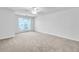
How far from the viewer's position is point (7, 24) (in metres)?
1.76

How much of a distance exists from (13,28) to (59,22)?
971mm

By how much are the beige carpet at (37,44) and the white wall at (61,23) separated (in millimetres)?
121

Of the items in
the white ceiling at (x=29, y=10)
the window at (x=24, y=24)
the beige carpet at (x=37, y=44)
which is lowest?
the beige carpet at (x=37, y=44)

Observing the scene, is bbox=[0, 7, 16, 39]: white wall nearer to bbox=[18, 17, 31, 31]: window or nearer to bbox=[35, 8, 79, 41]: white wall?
bbox=[18, 17, 31, 31]: window

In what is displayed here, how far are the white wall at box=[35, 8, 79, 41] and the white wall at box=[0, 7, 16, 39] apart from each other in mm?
496

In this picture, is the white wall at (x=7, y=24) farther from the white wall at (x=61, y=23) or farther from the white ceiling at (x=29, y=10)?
the white wall at (x=61, y=23)

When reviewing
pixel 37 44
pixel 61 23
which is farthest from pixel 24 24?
pixel 61 23

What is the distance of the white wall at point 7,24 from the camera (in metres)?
1.73

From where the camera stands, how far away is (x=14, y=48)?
69.2 inches

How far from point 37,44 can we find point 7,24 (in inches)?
29.1

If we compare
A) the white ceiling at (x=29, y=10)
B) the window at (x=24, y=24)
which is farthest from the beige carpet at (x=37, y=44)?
the white ceiling at (x=29, y=10)

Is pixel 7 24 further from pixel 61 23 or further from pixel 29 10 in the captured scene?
pixel 61 23

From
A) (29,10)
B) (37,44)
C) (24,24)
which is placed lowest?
(37,44)
